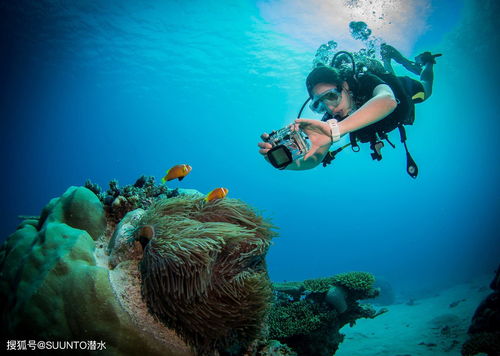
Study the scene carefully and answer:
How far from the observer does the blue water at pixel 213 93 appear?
2064 cm

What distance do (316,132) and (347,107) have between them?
68.1 inches

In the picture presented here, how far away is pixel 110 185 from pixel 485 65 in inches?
1580

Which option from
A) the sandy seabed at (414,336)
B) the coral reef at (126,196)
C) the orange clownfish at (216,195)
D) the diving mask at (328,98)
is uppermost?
the diving mask at (328,98)

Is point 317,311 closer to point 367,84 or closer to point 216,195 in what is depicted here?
point 216,195

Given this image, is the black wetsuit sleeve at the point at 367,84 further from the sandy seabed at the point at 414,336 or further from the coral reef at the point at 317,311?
the sandy seabed at the point at 414,336

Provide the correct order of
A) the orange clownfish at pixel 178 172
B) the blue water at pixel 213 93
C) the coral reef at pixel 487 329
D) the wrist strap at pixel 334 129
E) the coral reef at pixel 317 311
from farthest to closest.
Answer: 1. the blue water at pixel 213 93
2. the coral reef at pixel 487 329
3. the coral reef at pixel 317 311
4. the orange clownfish at pixel 178 172
5. the wrist strap at pixel 334 129

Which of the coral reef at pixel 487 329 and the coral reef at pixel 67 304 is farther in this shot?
the coral reef at pixel 487 329

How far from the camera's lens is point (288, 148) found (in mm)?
2883

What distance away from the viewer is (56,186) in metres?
94.5

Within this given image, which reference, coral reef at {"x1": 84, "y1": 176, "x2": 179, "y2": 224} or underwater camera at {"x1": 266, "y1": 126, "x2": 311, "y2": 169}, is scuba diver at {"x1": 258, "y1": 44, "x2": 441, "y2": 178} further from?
coral reef at {"x1": 84, "y1": 176, "x2": 179, "y2": 224}

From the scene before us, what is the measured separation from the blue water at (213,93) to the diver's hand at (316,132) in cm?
102

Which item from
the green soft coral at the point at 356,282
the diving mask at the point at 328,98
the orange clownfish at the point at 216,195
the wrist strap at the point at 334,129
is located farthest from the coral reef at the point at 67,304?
the green soft coral at the point at 356,282

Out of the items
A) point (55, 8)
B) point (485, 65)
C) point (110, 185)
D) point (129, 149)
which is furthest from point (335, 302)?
point (129, 149)

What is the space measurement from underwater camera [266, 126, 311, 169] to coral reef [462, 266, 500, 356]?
627cm
